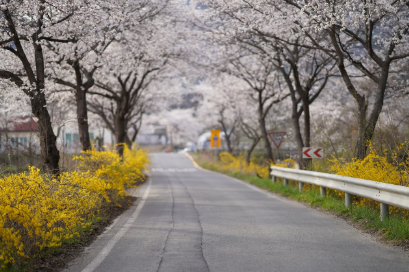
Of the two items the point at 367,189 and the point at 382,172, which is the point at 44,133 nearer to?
the point at 367,189

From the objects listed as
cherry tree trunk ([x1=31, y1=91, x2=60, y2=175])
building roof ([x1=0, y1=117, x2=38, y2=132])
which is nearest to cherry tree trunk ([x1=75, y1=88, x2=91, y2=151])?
building roof ([x1=0, y1=117, x2=38, y2=132])

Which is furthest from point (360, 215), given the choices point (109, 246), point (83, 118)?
point (83, 118)

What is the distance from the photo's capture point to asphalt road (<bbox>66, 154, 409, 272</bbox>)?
598 centimetres

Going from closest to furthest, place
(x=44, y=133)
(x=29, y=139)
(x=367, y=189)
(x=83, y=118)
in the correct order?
(x=367, y=189)
(x=44, y=133)
(x=29, y=139)
(x=83, y=118)

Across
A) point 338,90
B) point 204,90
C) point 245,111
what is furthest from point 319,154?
point 204,90

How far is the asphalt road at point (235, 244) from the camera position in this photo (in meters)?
5.98

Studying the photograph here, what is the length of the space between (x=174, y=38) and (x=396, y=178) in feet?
50.8

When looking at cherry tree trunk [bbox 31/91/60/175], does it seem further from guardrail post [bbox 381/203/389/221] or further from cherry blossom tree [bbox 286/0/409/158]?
guardrail post [bbox 381/203/389/221]

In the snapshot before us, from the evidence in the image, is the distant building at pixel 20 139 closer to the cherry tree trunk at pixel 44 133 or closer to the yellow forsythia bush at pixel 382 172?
the cherry tree trunk at pixel 44 133

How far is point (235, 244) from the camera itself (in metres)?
7.21

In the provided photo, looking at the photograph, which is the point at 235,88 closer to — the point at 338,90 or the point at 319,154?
the point at 338,90

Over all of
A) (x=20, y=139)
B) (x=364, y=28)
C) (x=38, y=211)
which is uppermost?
(x=364, y=28)

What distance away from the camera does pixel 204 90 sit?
45156mm

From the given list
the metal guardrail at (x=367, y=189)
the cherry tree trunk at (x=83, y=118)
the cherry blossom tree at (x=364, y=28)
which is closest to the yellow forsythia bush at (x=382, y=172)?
the metal guardrail at (x=367, y=189)
